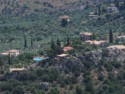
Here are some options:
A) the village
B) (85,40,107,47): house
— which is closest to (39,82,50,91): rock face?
the village

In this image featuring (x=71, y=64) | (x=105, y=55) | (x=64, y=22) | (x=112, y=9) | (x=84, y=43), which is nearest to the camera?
(x=71, y=64)

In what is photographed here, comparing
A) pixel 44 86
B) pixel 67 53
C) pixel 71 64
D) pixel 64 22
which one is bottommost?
pixel 44 86

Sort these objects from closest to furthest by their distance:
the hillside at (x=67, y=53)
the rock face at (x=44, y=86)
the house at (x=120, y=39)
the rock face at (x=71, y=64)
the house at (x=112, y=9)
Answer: the rock face at (x=44, y=86) → the hillside at (x=67, y=53) → the rock face at (x=71, y=64) → the house at (x=120, y=39) → the house at (x=112, y=9)

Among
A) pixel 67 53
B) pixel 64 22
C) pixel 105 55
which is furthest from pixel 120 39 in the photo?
pixel 64 22

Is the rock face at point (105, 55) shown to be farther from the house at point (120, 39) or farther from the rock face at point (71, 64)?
the house at point (120, 39)

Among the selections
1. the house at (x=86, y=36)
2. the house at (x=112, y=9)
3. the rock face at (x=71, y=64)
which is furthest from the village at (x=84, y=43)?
the house at (x=112, y=9)

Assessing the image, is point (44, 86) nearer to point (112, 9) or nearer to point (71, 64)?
point (71, 64)

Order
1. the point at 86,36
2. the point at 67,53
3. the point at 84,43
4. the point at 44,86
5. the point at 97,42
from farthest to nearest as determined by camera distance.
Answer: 1. the point at 86,36
2. the point at 97,42
3. the point at 84,43
4. the point at 67,53
5. the point at 44,86

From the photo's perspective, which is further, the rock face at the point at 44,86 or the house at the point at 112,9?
the house at the point at 112,9

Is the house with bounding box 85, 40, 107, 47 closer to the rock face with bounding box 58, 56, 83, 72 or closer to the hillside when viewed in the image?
the hillside

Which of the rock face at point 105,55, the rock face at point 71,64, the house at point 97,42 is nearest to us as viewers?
the rock face at point 71,64
